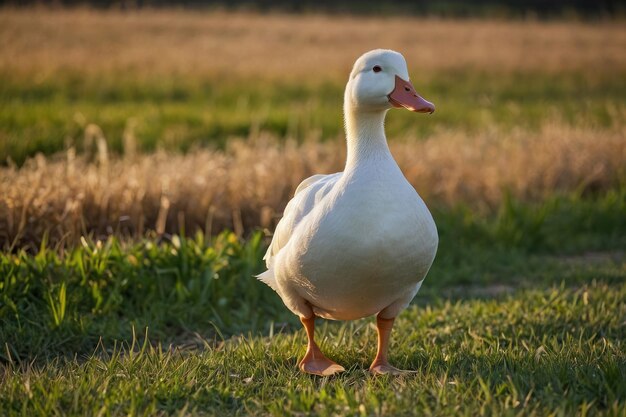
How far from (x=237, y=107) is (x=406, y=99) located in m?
10.3

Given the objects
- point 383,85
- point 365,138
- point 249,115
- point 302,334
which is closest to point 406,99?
point 383,85

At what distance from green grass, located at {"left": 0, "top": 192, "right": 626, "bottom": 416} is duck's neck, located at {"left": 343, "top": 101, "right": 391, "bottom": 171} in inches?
42.4

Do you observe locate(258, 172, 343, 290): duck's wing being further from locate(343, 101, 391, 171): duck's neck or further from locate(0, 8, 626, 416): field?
locate(0, 8, 626, 416): field

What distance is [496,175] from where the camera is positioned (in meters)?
8.93

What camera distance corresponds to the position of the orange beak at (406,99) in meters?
3.76

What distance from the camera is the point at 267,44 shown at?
2223cm

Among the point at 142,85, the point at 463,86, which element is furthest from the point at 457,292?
the point at 463,86

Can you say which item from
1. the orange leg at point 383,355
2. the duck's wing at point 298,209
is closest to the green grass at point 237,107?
the duck's wing at point 298,209

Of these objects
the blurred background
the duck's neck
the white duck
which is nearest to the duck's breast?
the white duck

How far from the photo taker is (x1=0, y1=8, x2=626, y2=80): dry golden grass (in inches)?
675

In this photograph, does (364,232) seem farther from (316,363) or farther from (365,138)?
(316,363)

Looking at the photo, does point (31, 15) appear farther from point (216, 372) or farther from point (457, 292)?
point (216, 372)

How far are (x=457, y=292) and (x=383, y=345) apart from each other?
263cm

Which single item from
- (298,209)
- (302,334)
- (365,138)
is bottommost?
(302,334)
